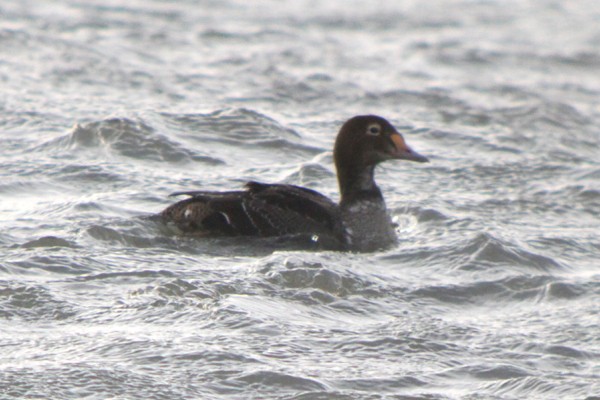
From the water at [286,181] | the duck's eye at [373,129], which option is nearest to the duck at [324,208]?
the duck's eye at [373,129]

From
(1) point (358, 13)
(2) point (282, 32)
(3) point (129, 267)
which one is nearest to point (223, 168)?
(3) point (129, 267)

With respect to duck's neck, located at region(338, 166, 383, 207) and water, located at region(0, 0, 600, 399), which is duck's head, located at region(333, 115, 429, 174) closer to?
duck's neck, located at region(338, 166, 383, 207)

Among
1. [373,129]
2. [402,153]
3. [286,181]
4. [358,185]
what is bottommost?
[286,181]

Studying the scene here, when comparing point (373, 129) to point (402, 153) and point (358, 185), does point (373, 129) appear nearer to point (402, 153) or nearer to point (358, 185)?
point (402, 153)

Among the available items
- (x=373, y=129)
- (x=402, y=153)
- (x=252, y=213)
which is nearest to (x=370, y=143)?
(x=373, y=129)

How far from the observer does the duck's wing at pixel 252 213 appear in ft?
31.9

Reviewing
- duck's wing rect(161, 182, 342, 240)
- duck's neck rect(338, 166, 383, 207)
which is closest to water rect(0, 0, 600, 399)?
duck's wing rect(161, 182, 342, 240)

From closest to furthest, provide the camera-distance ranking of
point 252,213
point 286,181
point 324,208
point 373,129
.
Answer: point 252,213, point 324,208, point 373,129, point 286,181

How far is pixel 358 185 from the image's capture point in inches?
413

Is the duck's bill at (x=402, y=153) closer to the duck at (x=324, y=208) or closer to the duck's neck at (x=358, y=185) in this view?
the duck at (x=324, y=208)

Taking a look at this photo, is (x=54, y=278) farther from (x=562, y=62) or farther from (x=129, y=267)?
(x=562, y=62)

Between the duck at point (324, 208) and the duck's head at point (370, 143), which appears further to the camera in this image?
the duck's head at point (370, 143)

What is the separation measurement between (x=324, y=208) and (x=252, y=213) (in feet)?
2.00

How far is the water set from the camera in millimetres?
7215
